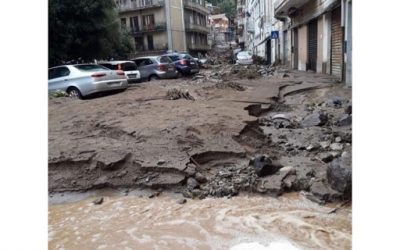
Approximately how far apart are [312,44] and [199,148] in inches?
595

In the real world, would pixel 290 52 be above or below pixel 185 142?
above

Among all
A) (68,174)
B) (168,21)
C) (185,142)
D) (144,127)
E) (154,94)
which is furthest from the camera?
(168,21)

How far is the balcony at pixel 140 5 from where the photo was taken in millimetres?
44031

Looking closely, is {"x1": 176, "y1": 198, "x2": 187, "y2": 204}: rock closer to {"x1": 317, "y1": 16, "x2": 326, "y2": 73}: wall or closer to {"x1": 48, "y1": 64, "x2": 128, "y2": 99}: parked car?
{"x1": 48, "y1": 64, "x2": 128, "y2": 99}: parked car

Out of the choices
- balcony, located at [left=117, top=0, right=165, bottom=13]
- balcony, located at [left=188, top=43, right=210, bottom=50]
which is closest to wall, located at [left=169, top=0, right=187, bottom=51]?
balcony, located at [left=117, top=0, right=165, bottom=13]

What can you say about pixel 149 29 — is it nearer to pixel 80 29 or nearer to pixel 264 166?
pixel 80 29

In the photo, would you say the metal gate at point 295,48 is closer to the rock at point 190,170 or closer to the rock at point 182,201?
the rock at point 190,170

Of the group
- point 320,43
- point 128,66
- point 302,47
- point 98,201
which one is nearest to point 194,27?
point 302,47

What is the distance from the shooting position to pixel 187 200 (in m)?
4.41

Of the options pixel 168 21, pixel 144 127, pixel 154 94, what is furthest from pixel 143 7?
pixel 144 127

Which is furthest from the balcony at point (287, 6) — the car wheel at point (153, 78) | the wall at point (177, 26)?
the wall at point (177, 26)

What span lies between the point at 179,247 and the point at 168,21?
43299 mm

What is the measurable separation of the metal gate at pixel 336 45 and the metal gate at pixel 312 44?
9.84ft

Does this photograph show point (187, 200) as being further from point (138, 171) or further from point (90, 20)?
point (90, 20)
